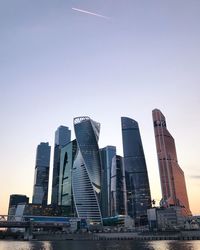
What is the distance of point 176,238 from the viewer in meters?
194

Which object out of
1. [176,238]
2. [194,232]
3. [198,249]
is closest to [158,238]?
[176,238]

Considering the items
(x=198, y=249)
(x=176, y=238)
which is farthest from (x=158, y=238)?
(x=198, y=249)

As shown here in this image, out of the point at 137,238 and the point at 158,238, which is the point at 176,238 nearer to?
the point at 158,238

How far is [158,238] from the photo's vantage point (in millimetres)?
194375

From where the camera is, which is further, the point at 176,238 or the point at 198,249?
→ the point at 176,238

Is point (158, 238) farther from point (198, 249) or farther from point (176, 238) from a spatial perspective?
point (198, 249)

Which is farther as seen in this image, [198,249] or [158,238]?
[158,238]

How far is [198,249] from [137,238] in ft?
328

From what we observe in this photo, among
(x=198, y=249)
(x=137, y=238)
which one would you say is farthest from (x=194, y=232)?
(x=198, y=249)

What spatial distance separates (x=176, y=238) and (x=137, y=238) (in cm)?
2647

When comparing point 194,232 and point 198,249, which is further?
point 194,232

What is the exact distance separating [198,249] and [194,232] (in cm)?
9104

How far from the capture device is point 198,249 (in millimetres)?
105312

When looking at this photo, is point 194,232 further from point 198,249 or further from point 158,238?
point 198,249
